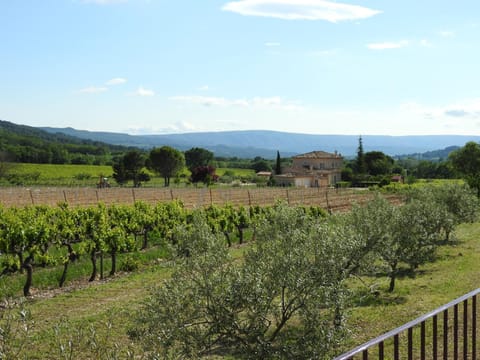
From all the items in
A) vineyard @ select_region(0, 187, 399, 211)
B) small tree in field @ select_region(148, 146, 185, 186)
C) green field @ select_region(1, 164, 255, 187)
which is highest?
small tree in field @ select_region(148, 146, 185, 186)

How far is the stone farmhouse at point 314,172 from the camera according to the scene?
7512cm

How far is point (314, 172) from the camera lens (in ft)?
276

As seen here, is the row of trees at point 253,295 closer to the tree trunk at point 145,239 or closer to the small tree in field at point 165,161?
the tree trunk at point 145,239

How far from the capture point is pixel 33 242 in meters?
12.9

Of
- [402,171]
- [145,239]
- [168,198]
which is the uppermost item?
[402,171]

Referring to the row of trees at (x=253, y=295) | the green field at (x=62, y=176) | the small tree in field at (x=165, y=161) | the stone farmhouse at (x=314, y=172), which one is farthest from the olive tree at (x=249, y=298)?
the small tree in field at (x=165, y=161)

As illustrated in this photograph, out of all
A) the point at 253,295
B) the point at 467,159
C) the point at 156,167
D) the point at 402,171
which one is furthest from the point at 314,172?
the point at 253,295

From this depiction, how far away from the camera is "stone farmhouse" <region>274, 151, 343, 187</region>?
75.1 metres

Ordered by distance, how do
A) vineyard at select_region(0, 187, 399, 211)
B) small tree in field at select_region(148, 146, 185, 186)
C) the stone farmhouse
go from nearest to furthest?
vineyard at select_region(0, 187, 399, 211) → the stone farmhouse → small tree in field at select_region(148, 146, 185, 186)

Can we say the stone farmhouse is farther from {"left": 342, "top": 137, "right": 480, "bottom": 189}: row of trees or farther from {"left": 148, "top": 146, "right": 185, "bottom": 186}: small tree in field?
{"left": 148, "top": 146, "right": 185, "bottom": 186}: small tree in field

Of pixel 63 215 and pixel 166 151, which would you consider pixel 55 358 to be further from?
pixel 166 151

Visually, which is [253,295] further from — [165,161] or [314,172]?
[314,172]

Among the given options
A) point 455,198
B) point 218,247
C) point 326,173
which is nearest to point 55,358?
point 218,247

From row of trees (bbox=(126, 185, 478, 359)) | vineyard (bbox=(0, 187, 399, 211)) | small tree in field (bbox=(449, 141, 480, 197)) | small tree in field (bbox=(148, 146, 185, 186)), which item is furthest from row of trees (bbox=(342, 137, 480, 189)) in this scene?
row of trees (bbox=(126, 185, 478, 359))
